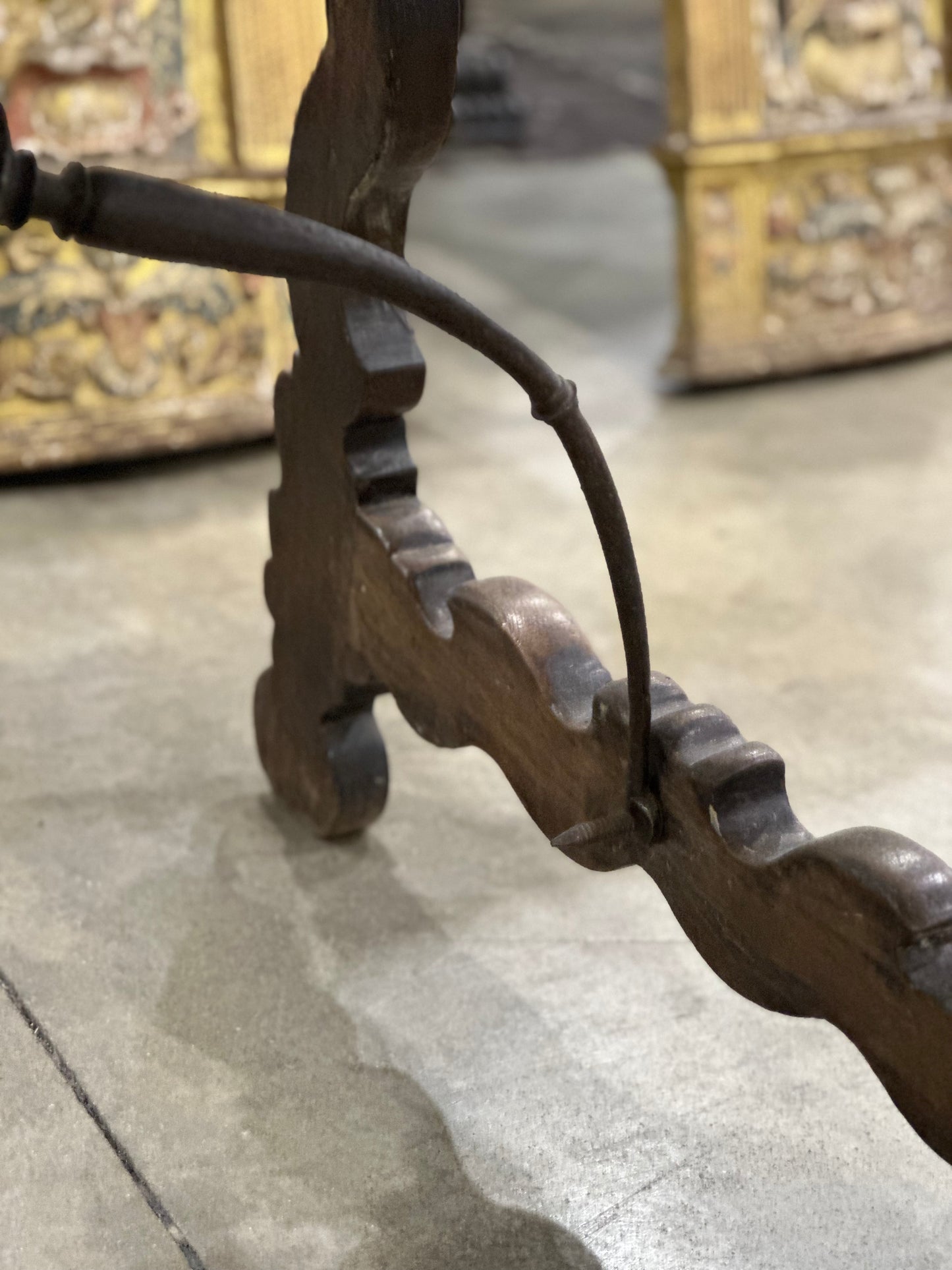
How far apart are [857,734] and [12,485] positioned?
64.2 inches

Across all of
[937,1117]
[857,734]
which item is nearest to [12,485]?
[857,734]

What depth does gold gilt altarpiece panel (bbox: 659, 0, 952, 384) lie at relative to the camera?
123 inches

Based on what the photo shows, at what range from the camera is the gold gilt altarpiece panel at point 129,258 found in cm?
257

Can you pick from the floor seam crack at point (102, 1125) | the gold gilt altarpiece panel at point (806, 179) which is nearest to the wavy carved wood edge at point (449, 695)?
the floor seam crack at point (102, 1125)

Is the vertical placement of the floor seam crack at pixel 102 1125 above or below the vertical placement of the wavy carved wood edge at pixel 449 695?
below

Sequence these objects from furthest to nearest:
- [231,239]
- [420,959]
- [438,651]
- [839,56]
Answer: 1. [839,56]
2. [420,959]
3. [438,651]
4. [231,239]

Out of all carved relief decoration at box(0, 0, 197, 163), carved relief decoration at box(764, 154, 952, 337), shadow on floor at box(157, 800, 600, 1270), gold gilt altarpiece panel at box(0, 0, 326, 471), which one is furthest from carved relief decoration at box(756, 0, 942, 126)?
shadow on floor at box(157, 800, 600, 1270)

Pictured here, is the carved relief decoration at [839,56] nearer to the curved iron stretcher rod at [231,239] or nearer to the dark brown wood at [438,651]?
the dark brown wood at [438,651]

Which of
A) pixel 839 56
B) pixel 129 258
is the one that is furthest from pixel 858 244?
pixel 129 258

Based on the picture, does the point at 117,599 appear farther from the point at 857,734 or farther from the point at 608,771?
the point at 608,771

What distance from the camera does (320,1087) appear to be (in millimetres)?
1131

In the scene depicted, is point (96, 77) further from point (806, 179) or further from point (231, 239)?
point (231, 239)

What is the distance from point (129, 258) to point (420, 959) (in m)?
1.76

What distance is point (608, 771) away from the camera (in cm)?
101
